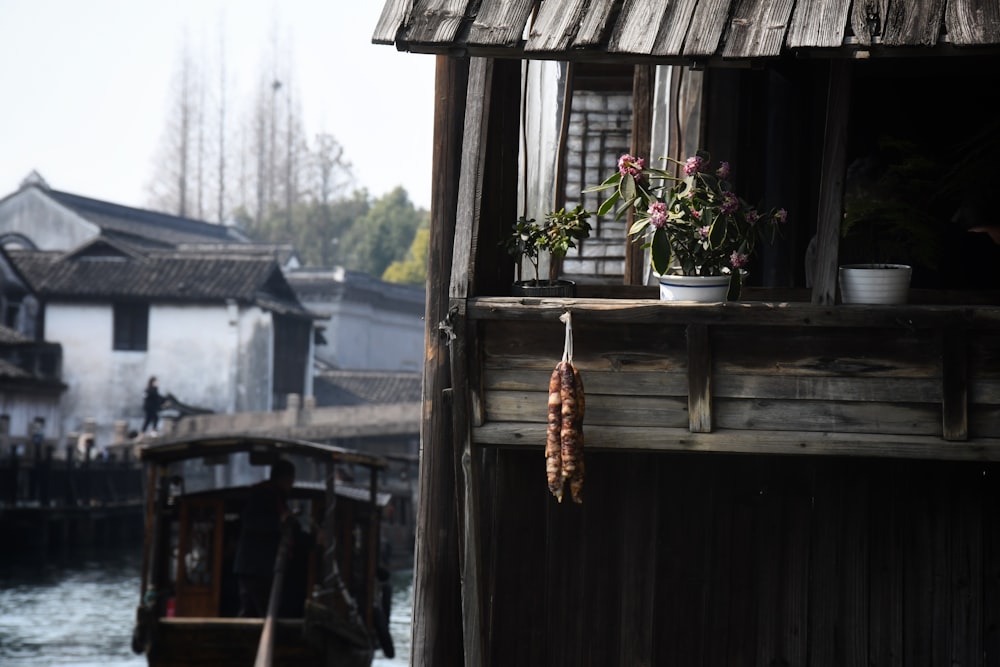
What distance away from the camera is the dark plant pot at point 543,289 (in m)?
5.52

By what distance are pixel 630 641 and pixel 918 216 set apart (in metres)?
2.20

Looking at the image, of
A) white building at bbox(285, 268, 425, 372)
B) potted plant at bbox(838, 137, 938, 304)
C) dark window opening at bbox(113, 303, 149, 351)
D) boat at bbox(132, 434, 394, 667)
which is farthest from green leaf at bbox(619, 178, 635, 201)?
white building at bbox(285, 268, 425, 372)

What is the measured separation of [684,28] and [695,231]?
0.81 meters

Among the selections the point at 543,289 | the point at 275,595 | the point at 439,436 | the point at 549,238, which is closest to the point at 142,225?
the point at 275,595

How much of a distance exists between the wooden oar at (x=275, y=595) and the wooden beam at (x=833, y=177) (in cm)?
896

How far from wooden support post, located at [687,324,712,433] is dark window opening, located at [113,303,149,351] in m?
34.5

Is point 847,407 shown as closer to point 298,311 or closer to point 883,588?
point 883,588

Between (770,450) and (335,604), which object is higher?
(770,450)

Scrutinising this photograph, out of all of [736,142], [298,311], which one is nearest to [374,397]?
[298,311]

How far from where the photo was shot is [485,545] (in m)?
6.15

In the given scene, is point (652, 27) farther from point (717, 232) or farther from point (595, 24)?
point (717, 232)

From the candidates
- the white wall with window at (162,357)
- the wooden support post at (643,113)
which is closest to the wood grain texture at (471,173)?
the wooden support post at (643,113)

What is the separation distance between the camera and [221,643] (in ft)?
44.1

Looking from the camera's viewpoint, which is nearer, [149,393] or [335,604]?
[335,604]
